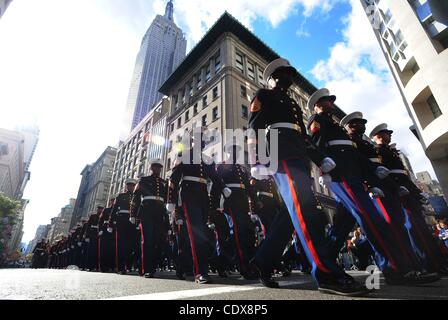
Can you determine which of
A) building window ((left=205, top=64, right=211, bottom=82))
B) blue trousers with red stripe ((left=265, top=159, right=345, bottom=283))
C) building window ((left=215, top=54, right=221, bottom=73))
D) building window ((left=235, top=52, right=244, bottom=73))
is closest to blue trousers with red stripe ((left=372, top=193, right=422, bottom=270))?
blue trousers with red stripe ((left=265, top=159, right=345, bottom=283))

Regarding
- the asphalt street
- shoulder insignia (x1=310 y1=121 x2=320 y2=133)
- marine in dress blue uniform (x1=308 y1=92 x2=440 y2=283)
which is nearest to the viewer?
the asphalt street

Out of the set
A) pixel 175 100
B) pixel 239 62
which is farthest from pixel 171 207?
pixel 175 100

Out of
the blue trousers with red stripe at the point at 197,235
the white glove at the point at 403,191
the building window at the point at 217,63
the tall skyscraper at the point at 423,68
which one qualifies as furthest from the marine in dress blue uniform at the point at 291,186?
the building window at the point at 217,63

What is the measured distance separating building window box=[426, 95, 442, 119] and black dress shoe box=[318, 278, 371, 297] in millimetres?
21837

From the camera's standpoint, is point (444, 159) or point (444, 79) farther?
point (444, 159)

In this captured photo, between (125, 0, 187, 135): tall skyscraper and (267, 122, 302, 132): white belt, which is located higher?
(125, 0, 187, 135): tall skyscraper

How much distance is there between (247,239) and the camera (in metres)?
4.73

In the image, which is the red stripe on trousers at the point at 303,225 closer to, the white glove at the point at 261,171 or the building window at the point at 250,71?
the white glove at the point at 261,171

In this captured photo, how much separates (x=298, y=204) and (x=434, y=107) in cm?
2205

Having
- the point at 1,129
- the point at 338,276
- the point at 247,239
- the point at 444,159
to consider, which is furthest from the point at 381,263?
the point at 1,129

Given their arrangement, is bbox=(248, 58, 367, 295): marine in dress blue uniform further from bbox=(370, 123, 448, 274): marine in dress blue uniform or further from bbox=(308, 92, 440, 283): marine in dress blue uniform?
bbox=(370, 123, 448, 274): marine in dress blue uniform

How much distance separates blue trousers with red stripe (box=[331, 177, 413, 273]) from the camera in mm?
2881
